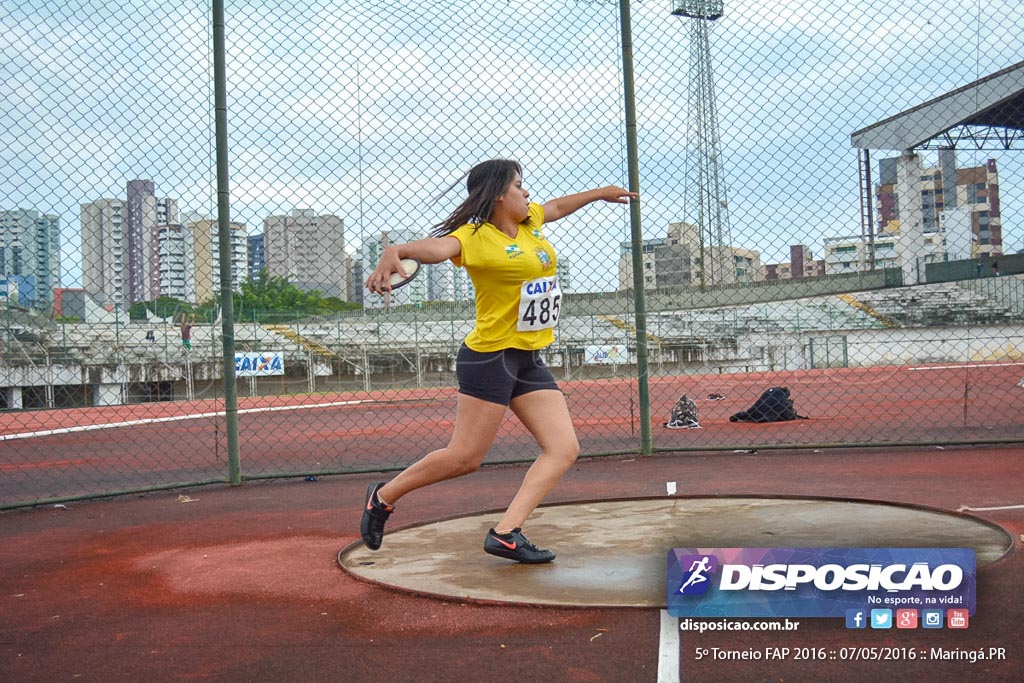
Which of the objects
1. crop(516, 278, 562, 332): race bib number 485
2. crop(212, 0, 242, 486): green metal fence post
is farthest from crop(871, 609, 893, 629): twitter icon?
crop(212, 0, 242, 486): green metal fence post

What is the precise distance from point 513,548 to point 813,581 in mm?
1596

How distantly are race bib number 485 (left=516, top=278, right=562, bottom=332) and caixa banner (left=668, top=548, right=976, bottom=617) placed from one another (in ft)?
4.64

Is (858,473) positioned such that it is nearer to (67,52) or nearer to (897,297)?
(67,52)

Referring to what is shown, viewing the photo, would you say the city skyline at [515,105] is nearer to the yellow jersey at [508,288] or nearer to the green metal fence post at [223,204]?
the green metal fence post at [223,204]

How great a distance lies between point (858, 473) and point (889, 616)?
4761 mm

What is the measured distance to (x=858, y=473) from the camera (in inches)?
313

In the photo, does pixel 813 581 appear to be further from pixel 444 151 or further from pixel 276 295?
pixel 276 295

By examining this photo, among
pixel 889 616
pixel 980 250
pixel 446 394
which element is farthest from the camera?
pixel 446 394

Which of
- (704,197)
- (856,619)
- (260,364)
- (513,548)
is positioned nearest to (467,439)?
(513,548)

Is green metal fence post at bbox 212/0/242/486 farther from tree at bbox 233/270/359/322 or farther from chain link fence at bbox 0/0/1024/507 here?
tree at bbox 233/270/359/322

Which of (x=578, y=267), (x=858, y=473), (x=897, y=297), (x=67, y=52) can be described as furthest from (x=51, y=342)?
(x=897, y=297)

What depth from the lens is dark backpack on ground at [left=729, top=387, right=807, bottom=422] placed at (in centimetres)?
1528

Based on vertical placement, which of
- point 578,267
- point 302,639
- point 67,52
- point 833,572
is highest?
point 67,52

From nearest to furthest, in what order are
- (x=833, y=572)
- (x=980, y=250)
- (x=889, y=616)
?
(x=889, y=616) → (x=833, y=572) → (x=980, y=250)
